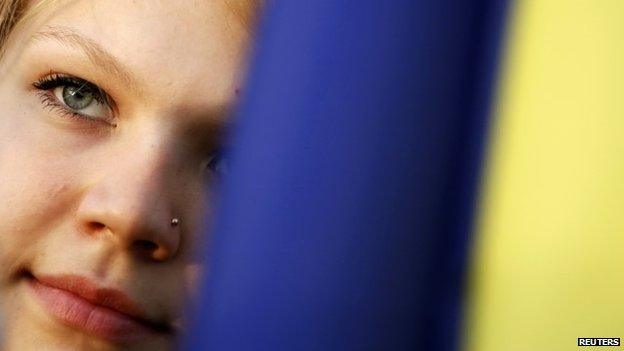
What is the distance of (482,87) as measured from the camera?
375 millimetres

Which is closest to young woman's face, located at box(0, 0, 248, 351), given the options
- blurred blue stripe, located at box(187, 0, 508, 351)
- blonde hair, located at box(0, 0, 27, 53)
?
blonde hair, located at box(0, 0, 27, 53)

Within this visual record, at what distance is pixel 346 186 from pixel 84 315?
400mm

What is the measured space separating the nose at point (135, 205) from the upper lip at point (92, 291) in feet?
0.14

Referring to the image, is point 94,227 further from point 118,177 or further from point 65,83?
point 65,83

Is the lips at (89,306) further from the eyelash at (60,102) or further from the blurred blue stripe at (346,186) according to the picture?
the blurred blue stripe at (346,186)

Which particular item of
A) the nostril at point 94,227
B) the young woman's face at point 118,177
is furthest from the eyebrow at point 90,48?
the nostril at point 94,227

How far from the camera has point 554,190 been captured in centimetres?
37

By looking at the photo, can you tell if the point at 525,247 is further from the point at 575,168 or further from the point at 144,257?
the point at 144,257

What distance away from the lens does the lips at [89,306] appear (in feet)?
2.10

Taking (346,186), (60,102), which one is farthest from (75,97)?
(346,186)

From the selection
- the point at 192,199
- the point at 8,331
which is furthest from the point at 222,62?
the point at 8,331

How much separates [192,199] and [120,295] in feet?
0.35

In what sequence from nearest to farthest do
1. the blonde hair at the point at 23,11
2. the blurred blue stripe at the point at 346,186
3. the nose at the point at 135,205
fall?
the blurred blue stripe at the point at 346,186, the nose at the point at 135,205, the blonde hair at the point at 23,11

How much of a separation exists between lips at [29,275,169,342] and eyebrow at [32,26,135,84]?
185 millimetres
